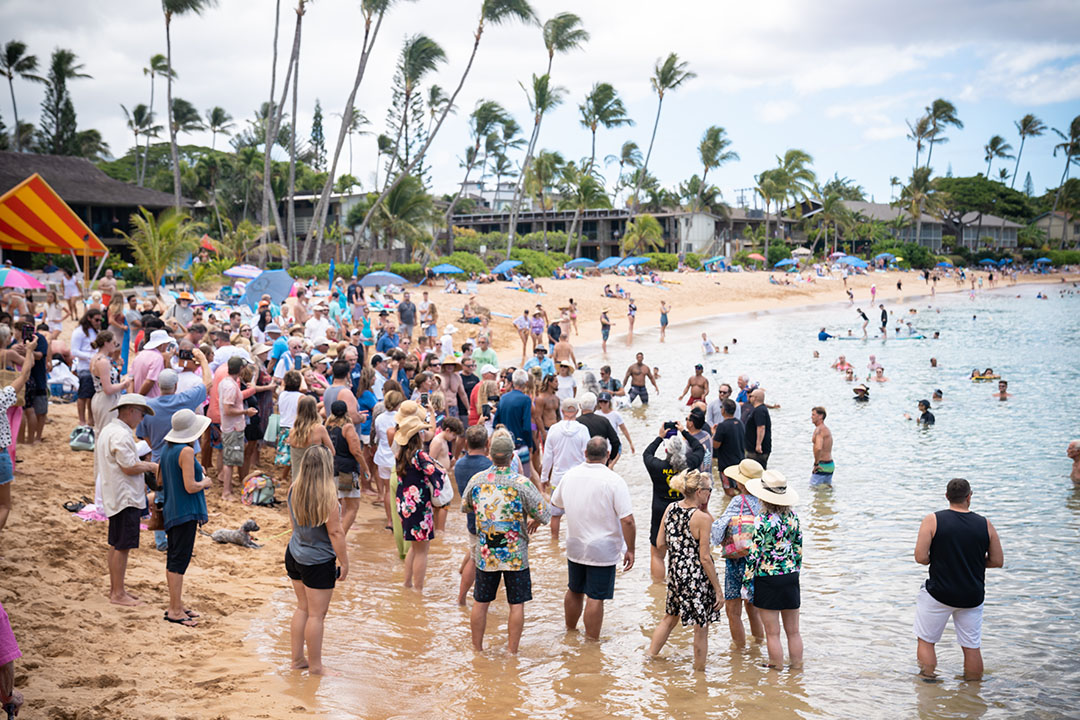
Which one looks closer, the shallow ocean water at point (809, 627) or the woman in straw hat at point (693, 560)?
the shallow ocean water at point (809, 627)

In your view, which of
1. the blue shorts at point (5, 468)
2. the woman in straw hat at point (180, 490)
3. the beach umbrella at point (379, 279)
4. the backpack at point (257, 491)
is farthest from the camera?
the beach umbrella at point (379, 279)

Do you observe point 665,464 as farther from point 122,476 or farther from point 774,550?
point 122,476

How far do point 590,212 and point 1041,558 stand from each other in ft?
203

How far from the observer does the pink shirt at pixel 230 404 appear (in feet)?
29.6

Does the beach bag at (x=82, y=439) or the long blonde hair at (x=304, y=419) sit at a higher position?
the long blonde hair at (x=304, y=419)

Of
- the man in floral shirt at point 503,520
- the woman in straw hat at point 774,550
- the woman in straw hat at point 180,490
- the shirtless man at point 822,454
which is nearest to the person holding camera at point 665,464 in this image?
the woman in straw hat at point 774,550

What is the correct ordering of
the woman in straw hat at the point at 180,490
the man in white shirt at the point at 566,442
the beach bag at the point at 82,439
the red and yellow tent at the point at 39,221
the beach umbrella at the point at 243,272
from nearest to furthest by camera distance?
1. the woman in straw hat at the point at 180,490
2. the man in white shirt at the point at 566,442
3. the beach bag at the point at 82,439
4. the red and yellow tent at the point at 39,221
5. the beach umbrella at the point at 243,272

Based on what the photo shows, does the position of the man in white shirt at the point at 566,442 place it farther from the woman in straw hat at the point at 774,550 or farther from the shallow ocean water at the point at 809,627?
the woman in straw hat at the point at 774,550

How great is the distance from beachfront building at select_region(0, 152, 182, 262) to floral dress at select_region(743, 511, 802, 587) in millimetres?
36211

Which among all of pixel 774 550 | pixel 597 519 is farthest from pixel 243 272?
pixel 774 550

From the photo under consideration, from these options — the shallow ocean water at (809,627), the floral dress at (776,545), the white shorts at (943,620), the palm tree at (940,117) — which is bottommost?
the shallow ocean water at (809,627)

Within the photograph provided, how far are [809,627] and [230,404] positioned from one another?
648 cm

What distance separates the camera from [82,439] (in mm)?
9773

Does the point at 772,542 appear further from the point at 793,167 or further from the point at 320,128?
the point at 320,128
